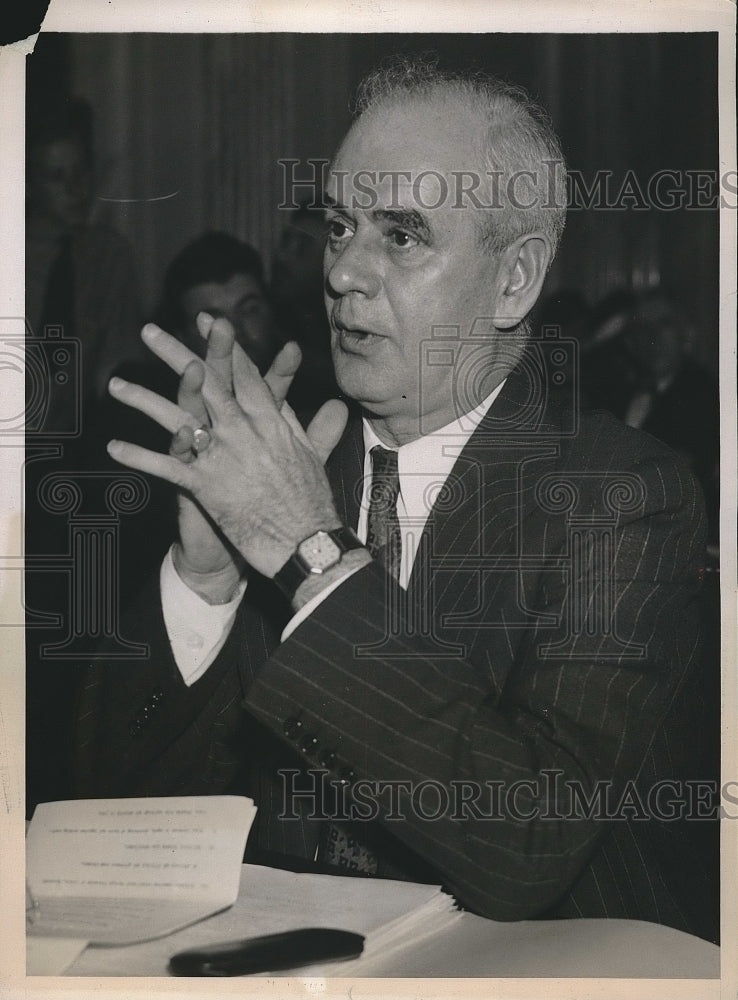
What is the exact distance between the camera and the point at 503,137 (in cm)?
169

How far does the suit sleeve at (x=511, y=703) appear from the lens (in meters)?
1.58

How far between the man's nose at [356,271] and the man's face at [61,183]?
1.52 feet

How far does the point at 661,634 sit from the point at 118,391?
101cm

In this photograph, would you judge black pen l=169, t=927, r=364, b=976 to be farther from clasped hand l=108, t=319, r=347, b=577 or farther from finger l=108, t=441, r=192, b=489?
finger l=108, t=441, r=192, b=489

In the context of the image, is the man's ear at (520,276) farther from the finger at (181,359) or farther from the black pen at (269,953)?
the black pen at (269,953)

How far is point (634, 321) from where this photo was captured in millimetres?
1723

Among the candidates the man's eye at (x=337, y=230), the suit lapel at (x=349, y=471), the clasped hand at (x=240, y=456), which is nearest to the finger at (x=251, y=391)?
the clasped hand at (x=240, y=456)

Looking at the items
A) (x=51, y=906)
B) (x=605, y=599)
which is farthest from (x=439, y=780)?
(x=51, y=906)

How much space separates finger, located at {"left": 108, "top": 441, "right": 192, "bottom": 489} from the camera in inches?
64.4

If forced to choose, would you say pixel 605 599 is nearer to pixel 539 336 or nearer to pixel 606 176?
pixel 539 336

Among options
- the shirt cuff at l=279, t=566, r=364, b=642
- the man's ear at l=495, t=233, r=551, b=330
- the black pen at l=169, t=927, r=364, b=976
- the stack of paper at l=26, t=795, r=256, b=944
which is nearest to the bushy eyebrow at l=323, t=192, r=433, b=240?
the man's ear at l=495, t=233, r=551, b=330

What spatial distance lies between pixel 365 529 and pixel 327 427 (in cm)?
19

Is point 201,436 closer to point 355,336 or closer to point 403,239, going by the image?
point 355,336

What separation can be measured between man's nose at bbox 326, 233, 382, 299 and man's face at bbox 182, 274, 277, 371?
0.43 ft
